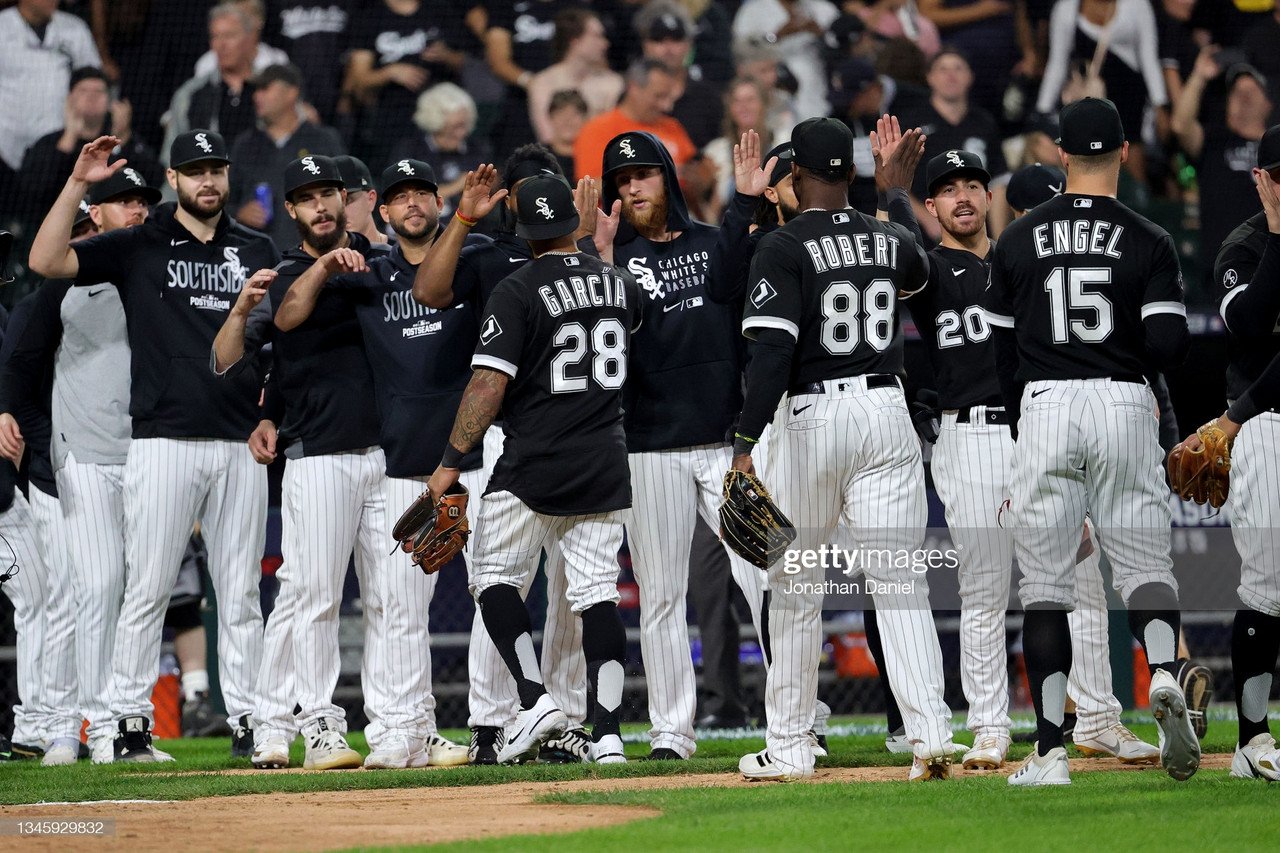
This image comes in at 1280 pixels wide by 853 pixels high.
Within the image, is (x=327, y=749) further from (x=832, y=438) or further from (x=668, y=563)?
(x=832, y=438)

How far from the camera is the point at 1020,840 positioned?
159 inches

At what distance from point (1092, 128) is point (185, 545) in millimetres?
4168

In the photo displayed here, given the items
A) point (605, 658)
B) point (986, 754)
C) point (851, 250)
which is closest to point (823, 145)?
point (851, 250)

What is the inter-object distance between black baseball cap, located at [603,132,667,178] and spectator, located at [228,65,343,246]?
562 cm

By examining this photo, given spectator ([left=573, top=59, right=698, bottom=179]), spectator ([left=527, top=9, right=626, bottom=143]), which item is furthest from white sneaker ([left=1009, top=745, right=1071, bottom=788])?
spectator ([left=527, top=9, right=626, bottom=143])

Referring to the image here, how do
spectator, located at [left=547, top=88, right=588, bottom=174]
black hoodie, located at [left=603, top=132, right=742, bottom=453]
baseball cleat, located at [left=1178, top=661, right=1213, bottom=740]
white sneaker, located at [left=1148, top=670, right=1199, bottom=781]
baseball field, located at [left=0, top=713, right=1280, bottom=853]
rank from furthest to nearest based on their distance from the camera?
Answer: spectator, located at [left=547, top=88, right=588, bottom=174]
black hoodie, located at [left=603, top=132, right=742, bottom=453]
baseball cleat, located at [left=1178, top=661, right=1213, bottom=740]
white sneaker, located at [left=1148, top=670, right=1199, bottom=781]
baseball field, located at [left=0, top=713, right=1280, bottom=853]

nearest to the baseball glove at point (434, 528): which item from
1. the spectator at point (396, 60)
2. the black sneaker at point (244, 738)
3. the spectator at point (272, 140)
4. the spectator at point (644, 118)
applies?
the black sneaker at point (244, 738)

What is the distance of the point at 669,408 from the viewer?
6.50 metres

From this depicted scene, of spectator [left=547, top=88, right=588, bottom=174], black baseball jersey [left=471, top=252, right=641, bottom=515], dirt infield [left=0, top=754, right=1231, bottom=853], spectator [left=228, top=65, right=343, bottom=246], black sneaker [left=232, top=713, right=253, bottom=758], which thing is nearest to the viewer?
dirt infield [left=0, top=754, right=1231, bottom=853]

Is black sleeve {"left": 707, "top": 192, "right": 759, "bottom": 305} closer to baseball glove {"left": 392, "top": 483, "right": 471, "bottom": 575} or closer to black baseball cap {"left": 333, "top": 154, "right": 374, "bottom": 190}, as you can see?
baseball glove {"left": 392, "top": 483, "right": 471, "bottom": 575}

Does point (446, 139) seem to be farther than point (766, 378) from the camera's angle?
Yes

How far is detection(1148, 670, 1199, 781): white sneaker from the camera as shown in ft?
15.7

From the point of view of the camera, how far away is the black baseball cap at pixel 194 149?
702 cm

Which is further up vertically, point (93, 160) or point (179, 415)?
point (93, 160)
